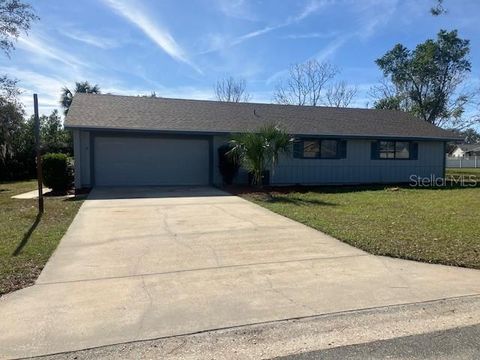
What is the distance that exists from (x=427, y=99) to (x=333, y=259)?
40.7 meters

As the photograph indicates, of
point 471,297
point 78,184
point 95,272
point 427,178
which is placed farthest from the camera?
point 427,178

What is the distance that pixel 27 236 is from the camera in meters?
7.56

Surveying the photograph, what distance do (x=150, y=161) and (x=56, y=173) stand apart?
11.8 feet

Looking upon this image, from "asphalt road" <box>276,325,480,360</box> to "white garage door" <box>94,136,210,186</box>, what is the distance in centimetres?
1443

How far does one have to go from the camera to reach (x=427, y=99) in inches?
1654

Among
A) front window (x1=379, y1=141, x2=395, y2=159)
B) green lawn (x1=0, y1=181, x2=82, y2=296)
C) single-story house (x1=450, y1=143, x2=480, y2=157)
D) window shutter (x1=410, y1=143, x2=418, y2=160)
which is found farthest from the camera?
single-story house (x1=450, y1=143, x2=480, y2=157)

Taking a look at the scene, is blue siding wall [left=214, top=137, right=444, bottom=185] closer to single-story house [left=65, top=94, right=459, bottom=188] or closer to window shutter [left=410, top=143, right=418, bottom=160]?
single-story house [left=65, top=94, right=459, bottom=188]

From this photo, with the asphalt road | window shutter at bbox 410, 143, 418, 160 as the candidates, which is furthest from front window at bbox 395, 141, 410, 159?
the asphalt road

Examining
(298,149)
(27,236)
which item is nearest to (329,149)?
(298,149)

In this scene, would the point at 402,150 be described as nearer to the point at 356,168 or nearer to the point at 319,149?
the point at 356,168

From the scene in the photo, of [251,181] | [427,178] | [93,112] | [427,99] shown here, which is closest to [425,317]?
[251,181]

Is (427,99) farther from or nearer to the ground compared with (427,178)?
farther from the ground

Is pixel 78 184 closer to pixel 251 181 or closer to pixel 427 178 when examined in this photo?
pixel 251 181

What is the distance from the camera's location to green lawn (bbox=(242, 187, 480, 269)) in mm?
6785
